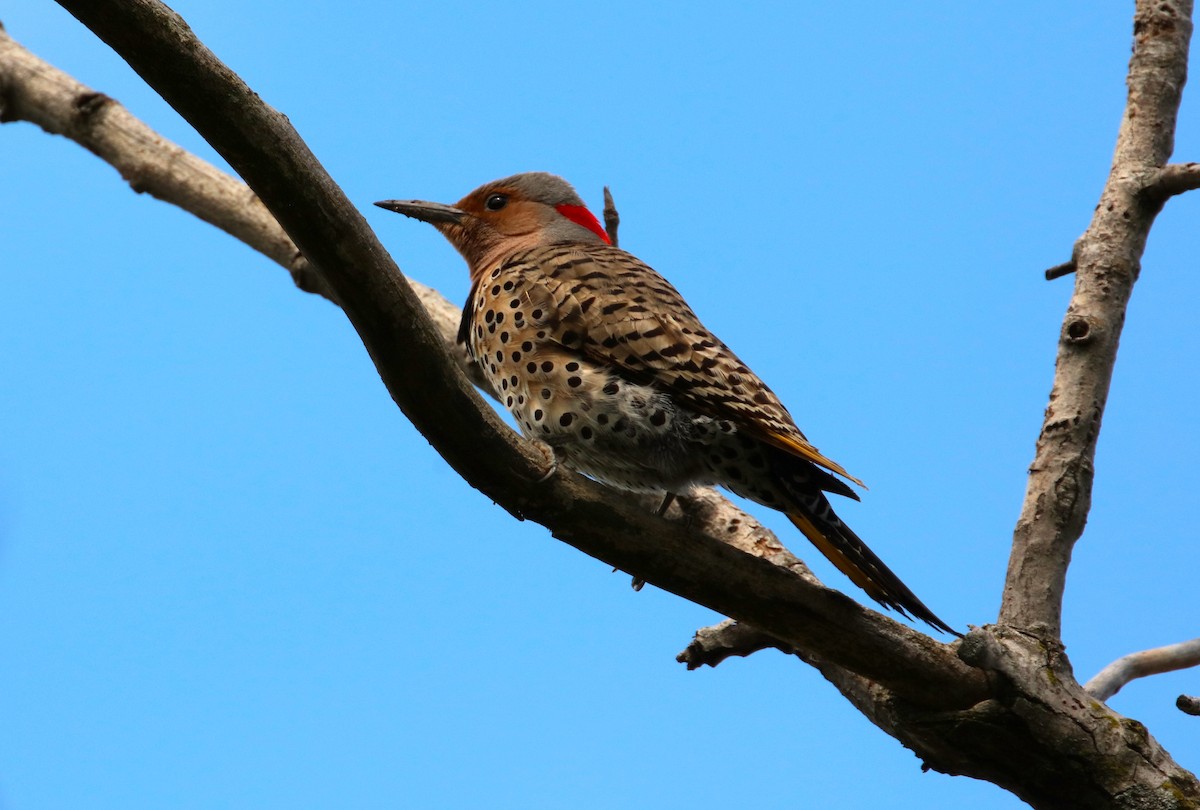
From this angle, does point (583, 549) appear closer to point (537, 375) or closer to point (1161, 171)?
point (537, 375)

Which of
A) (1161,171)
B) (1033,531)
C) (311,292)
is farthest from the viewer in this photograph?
(311,292)

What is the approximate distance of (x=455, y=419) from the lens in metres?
3.05

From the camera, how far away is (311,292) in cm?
654

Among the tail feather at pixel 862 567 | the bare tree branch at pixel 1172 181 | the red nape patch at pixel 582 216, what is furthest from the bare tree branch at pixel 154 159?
the bare tree branch at pixel 1172 181

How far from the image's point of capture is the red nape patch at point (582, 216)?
19.0 feet

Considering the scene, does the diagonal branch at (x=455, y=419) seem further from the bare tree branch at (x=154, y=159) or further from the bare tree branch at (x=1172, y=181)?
the bare tree branch at (x=154, y=159)

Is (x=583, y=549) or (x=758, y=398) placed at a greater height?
(x=758, y=398)

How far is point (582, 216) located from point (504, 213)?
39 cm

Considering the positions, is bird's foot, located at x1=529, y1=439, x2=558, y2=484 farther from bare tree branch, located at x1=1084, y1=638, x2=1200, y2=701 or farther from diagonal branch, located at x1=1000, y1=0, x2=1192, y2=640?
bare tree branch, located at x1=1084, y1=638, x2=1200, y2=701

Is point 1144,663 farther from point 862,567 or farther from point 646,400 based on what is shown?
point 646,400

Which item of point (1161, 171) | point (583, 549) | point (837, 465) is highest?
point (1161, 171)

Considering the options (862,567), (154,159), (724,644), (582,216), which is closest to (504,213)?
(582,216)

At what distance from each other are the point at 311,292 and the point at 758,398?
334 centimetres

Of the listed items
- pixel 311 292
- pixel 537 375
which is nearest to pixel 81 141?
pixel 311 292
